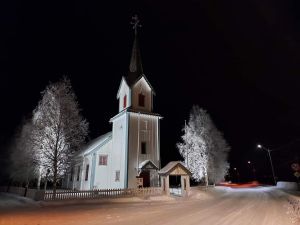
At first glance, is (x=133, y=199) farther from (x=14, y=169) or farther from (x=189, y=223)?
(x=14, y=169)

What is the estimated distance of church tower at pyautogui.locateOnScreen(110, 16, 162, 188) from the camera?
1133 inches

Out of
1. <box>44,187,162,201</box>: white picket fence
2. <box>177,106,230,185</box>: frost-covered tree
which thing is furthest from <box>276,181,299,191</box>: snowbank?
<box>44,187,162,201</box>: white picket fence

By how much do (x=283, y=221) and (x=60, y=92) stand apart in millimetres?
20465

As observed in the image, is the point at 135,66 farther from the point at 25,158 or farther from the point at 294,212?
the point at 294,212

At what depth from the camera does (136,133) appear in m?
30.1

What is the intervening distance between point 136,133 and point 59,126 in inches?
382

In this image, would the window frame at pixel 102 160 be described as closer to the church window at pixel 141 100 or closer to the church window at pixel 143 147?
the church window at pixel 143 147

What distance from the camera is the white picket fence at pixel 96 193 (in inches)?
833

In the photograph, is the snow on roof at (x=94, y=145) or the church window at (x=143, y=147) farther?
the snow on roof at (x=94, y=145)

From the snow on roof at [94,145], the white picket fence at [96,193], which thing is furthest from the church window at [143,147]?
the white picket fence at [96,193]

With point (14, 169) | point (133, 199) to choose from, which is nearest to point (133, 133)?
point (133, 199)

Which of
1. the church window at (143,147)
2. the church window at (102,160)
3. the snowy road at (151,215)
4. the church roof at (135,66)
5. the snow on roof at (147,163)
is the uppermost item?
the church roof at (135,66)

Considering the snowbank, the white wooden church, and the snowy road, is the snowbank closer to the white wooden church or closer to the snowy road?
the white wooden church

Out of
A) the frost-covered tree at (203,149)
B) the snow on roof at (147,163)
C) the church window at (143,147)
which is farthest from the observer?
the frost-covered tree at (203,149)
